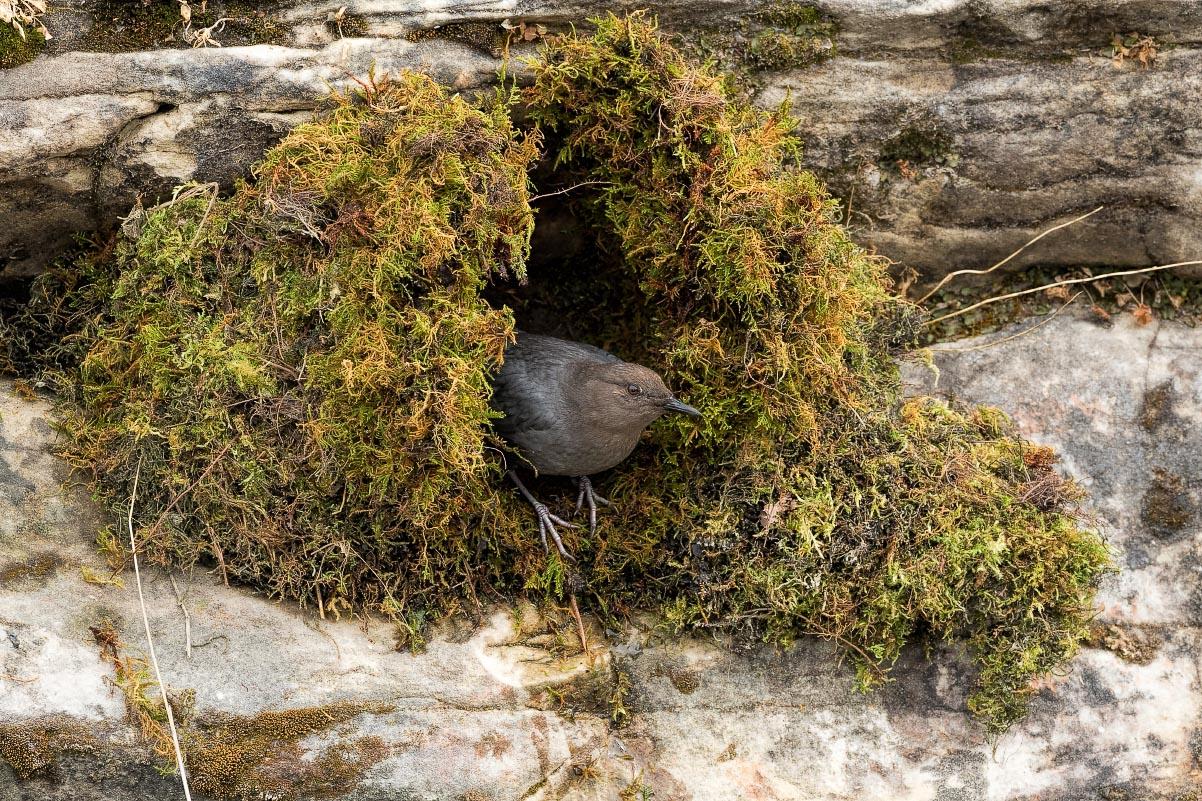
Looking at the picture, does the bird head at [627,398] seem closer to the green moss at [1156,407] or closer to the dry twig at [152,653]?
the dry twig at [152,653]

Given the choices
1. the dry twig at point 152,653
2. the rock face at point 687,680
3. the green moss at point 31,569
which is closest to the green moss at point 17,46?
the rock face at point 687,680

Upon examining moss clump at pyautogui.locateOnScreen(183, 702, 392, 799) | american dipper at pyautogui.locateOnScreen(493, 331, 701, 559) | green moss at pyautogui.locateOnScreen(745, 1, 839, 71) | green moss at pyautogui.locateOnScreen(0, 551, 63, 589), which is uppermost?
green moss at pyautogui.locateOnScreen(745, 1, 839, 71)

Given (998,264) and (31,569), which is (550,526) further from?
(998,264)

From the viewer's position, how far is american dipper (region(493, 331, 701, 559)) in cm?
562

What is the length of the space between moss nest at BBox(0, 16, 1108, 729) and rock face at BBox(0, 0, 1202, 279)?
0.91ft

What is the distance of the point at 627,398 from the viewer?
5617 millimetres

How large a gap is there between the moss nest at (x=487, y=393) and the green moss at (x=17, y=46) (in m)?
0.88

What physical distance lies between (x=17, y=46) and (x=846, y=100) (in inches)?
166

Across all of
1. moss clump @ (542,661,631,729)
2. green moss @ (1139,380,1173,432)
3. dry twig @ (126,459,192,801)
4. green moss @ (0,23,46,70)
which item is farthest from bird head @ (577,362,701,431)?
green moss @ (0,23,46,70)

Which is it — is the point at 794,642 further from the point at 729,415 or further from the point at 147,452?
the point at 147,452

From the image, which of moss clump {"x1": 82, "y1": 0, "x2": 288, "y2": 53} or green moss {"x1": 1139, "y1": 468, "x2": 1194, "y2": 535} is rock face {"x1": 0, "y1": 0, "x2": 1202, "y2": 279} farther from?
green moss {"x1": 1139, "y1": 468, "x2": 1194, "y2": 535}

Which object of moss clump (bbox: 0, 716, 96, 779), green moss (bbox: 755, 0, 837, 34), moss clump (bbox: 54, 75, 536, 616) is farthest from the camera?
green moss (bbox: 755, 0, 837, 34)

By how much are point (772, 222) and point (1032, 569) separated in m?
2.17

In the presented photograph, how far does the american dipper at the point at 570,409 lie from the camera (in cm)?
562
